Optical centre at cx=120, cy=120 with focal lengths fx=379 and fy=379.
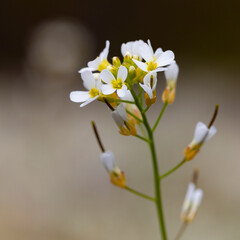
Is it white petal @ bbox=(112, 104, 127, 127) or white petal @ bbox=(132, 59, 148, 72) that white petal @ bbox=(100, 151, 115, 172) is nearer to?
white petal @ bbox=(112, 104, 127, 127)

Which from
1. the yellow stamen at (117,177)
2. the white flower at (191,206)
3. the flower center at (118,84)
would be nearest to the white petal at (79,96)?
the flower center at (118,84)

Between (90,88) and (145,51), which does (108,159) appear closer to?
(90,88)

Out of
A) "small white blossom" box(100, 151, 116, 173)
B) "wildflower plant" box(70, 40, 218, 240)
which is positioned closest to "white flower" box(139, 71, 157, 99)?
"wildflower plant" box(70, 40, 218, 240)

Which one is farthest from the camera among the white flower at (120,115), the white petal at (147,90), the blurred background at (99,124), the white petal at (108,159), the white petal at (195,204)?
the blurred background at (99,124)

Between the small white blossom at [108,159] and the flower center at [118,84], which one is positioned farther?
the small white blossom at [108,159]

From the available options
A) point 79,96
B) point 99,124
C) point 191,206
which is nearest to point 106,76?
point 79,96

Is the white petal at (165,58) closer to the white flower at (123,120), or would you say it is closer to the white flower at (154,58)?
the white flower at (154,58)
